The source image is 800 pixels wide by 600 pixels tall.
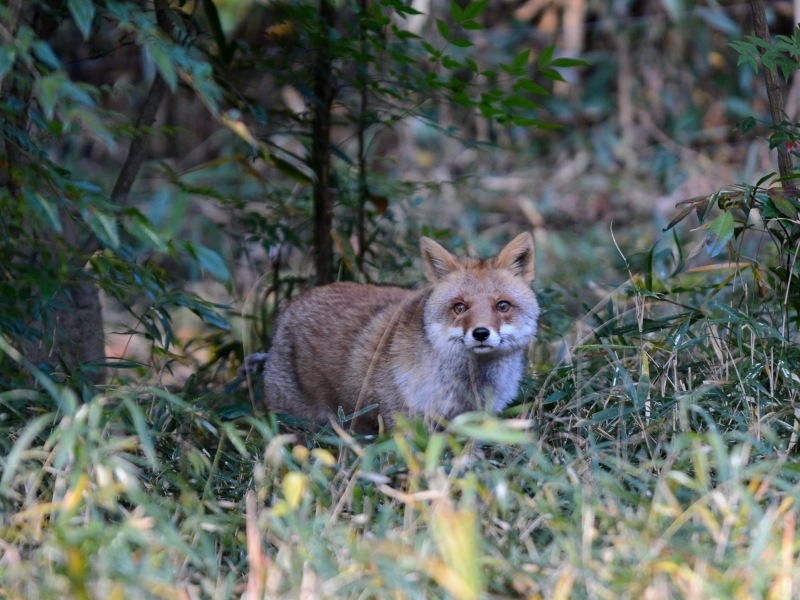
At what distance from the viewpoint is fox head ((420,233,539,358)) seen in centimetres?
496

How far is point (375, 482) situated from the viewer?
3.74 metres

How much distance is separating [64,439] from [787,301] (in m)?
3.73

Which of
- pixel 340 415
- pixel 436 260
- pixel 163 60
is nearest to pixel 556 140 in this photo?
pixel 436 260

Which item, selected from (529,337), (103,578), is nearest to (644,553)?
(103,578)

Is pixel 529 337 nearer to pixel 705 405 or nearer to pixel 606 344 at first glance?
pixel 606 344

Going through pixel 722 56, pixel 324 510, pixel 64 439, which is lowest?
pixel 324 510

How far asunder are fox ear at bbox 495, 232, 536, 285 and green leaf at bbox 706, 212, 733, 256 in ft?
Answer: 4.01

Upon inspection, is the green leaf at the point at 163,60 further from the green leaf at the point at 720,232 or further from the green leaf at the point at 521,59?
the green leaf at the point at 720,232

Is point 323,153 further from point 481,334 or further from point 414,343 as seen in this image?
point 481,334

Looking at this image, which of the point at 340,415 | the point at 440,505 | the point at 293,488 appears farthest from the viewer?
the point at 340,415

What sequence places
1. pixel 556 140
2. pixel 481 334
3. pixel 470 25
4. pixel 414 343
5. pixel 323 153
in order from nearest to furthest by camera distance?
pixel 481 334, pixel 470 25, pixel 414 343, pixel 323 153, pixel 556 140

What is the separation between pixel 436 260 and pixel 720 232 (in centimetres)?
173

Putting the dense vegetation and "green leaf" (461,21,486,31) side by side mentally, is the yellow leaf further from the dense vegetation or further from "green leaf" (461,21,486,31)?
"green leaf" (461,21,486,31)

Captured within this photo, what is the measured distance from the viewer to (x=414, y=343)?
17.3 feet
